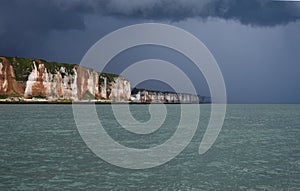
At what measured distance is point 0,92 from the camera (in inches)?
3132

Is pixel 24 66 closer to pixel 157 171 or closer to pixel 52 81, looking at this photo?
pixel 52 81

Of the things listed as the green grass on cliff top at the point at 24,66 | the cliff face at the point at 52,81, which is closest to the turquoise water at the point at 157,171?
the cliff face at the point at 52,81

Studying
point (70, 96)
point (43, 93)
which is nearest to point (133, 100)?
point (70, 96)

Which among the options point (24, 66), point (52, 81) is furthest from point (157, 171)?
point (52, 81)

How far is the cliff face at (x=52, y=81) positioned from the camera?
82.6 meters

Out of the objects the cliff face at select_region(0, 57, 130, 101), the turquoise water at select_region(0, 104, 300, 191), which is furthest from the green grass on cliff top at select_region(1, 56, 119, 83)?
the turquoise water at select_region(0, 104, 300, 191)

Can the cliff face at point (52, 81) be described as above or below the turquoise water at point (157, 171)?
above

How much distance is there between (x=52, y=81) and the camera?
9206 centimetres

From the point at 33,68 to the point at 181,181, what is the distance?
274 ft

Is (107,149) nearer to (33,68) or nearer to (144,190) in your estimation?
(144,190)

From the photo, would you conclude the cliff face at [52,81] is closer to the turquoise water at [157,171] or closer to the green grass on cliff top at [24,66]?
the green grass on cliff top at [24,66]

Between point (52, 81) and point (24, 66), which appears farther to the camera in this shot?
point (52, 81)

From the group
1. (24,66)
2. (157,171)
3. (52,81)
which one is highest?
(24,66)

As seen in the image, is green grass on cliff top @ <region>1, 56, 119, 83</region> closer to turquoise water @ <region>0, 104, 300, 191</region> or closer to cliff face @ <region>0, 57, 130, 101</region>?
cliff face @ <region>0, 57, 130, 101</region>
